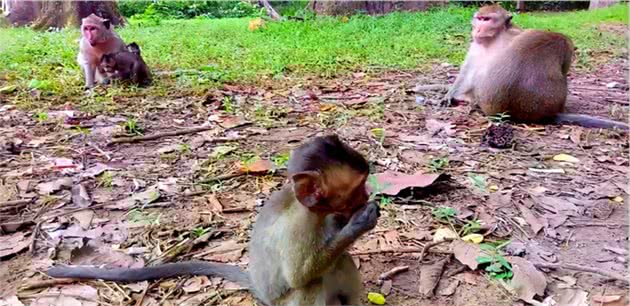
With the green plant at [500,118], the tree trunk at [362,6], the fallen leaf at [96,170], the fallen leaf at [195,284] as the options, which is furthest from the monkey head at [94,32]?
the tree trunk at [362,6]

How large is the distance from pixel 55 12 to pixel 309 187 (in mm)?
12719

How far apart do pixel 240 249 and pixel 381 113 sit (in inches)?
116

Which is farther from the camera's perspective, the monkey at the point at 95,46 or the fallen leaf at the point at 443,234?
the monkey at the point at 95,46

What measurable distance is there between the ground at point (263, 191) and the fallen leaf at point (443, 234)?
0.04m

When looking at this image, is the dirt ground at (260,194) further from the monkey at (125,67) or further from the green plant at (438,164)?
the monkey at (125,67)

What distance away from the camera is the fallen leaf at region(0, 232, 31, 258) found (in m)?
3.13

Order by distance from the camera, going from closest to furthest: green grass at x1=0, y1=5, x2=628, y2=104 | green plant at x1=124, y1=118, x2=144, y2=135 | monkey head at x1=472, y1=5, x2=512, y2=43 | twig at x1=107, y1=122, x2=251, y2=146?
twig at x1=107, y1=122, x2=251, y2=146 < green plant at x1=124, y1=118, x2=144, y2=135 < monkey head at x1=472, y1=5, x2=512, y2=43 < green grass at x1=0, y1=5, x2=628, y2=104

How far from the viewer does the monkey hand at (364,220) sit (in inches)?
84.8

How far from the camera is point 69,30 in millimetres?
12391

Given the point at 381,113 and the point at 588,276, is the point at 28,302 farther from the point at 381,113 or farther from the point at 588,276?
the point at 381,113

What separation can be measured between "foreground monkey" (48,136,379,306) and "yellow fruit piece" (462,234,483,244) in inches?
34.9

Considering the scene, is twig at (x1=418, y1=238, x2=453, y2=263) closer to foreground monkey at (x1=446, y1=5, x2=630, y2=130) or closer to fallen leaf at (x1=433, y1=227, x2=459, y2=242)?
fallen leaf at (x1=433, y1=227, x2=459, y2=242)

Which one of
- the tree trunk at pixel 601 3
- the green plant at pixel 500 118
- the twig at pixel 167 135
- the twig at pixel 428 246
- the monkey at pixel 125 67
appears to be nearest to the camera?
the twig at pixel 428 246

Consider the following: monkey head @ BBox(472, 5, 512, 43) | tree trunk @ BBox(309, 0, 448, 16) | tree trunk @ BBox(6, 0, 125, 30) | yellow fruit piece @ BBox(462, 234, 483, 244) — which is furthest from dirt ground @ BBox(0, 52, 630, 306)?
tree trunk @ BBox(309, 0, 448, 16)
